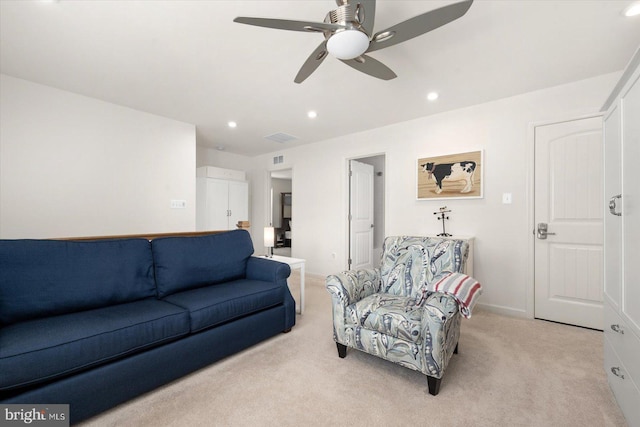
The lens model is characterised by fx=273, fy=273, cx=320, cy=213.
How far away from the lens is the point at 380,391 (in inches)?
66.5

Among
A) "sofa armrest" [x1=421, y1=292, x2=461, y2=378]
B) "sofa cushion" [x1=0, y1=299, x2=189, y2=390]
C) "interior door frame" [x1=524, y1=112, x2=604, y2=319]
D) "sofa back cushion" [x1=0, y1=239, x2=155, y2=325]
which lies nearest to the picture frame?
"interior door frame" [x1=524, y1=112, x2=604, y2=319]

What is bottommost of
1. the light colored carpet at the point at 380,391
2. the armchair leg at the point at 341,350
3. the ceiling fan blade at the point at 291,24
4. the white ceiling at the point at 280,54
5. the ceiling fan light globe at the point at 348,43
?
the light colored carpet at the point at 380,391

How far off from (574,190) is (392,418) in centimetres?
280

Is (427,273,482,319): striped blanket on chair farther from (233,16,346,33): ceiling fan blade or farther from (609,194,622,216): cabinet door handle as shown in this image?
(233,16,346,33): ceiling fan blade

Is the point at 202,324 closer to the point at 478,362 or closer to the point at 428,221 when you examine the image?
the point at 478,362

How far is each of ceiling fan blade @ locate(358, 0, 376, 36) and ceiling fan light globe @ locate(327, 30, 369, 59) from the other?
5cm

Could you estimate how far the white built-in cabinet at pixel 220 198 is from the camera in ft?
16.2

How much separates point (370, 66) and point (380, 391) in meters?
2.16

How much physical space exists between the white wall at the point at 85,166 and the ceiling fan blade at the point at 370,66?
311cm

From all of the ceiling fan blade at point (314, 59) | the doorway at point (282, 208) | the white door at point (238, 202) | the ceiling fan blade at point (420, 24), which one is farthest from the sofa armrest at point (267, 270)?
the doorway at point (282, 208)

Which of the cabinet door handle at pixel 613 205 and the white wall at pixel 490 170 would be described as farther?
the white wall at pixel 490 170

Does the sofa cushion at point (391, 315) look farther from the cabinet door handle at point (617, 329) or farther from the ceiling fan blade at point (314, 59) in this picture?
the ceiling fan blade at point (314, 59)

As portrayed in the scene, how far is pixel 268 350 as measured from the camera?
2.21 m

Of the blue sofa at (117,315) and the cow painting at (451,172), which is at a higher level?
the cow painting at (451,172)
